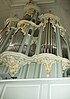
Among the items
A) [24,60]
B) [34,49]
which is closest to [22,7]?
[34,49]

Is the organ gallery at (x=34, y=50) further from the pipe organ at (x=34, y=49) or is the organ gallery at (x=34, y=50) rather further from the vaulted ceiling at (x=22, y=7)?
the vaulted ceiling at (x=22, y=7)

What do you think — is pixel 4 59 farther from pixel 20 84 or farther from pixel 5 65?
pixel 20 84

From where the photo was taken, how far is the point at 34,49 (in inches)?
165

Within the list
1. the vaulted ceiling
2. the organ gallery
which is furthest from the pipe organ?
the vaulted ceiling

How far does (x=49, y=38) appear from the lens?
438 centimetres

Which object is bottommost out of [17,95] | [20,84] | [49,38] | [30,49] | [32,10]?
[17,95]

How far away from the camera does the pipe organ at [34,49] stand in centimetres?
366

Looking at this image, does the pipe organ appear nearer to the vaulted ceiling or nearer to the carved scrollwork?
the carved scrollwork

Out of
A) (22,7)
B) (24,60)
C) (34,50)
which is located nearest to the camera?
(24,60)

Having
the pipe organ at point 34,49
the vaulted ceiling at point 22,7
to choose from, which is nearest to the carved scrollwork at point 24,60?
the pipe organ at point 34,49

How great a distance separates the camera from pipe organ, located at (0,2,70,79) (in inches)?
144

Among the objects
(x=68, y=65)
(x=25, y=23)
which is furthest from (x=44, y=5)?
(x=68, y=65)

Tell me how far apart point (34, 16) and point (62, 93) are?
2967 mm

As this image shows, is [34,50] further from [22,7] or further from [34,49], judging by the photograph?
[22,7]
